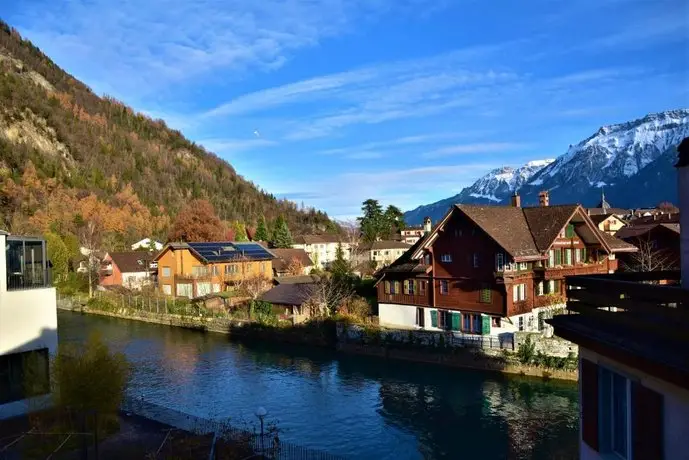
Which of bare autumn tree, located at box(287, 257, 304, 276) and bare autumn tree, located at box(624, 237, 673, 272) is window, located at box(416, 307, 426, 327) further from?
bare autumn tree, located at box(287, 257, 304, 276)

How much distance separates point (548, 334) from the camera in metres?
31.6

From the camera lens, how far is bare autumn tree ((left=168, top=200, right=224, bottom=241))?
84.9 metres

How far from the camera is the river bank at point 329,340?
3008 cm

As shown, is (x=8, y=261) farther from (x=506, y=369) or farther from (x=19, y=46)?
(x=19, y=46)

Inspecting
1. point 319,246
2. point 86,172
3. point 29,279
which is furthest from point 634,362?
point 86,172

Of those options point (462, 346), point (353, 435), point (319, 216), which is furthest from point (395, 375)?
point (319, 216)

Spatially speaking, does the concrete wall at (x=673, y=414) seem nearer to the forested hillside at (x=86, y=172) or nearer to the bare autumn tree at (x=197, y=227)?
the forested hillside at (x=86, y=172)

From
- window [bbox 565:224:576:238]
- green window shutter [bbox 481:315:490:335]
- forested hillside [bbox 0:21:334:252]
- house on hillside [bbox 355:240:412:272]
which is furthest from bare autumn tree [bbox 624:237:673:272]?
forested hillside [bbox 0:21:334:252]

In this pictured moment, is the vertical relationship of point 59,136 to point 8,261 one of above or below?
above

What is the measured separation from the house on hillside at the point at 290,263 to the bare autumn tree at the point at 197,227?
15.4 metres

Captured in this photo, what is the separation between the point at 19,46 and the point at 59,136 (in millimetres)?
73060

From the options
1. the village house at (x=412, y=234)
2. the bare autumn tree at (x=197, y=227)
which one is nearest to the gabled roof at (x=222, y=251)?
the bare autumn tree at (x=197, y=227)

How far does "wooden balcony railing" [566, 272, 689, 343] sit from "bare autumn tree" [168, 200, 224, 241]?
8175cm

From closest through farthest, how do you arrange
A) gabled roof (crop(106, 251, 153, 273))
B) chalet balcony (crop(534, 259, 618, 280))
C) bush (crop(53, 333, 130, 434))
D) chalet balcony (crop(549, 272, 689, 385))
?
chalet balcony (crop(549, 272, 689, 385)), bush (crop(53, 333, 130, 434)), chalet balcony (crop(534, 259, 618, 280)), gabled roof (crop(106, 251, 153, 273))
